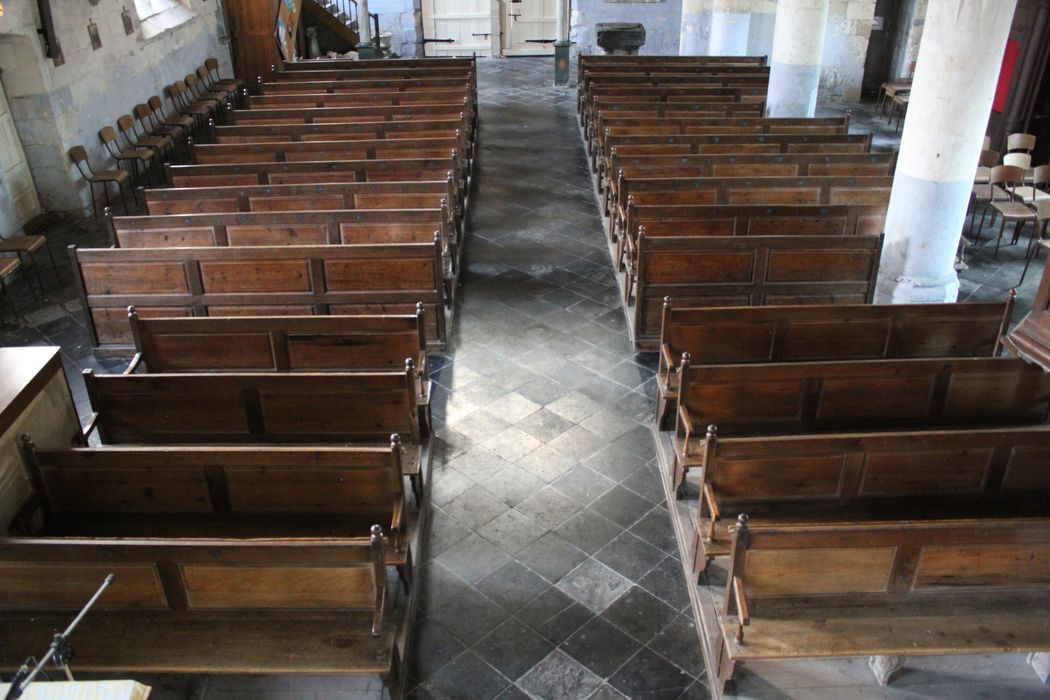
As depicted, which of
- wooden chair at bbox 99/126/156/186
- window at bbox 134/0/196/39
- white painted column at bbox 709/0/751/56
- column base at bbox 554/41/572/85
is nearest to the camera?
wooden chair at bbox 99/126/156/186

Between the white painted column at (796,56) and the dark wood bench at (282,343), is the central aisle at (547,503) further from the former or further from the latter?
the white painted column at (796,56)

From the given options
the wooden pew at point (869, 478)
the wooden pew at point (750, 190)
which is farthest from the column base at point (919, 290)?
the wooden pew at point (869, 478)

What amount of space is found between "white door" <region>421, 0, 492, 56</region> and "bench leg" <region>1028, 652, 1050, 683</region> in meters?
19.1

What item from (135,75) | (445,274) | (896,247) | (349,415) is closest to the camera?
(349,415)

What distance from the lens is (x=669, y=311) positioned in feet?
19.7

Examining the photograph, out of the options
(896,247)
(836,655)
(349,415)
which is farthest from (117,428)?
(896,247)

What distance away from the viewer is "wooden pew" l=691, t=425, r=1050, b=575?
15.1 ft

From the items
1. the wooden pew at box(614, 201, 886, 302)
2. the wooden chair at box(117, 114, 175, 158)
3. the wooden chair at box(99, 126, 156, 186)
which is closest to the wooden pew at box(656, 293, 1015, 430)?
the wooden pew at box(614, 201, 886, 302)

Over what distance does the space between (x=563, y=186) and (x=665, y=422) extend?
6038mm

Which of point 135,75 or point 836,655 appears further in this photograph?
point 135,75

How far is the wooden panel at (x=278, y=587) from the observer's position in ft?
13.2

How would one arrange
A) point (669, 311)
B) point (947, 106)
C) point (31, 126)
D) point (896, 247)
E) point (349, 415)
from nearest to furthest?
1. point (349, 415)
2. point (669, 311)
3. point (947, 106)
4. point (896, 247)
5. point (31, 126)

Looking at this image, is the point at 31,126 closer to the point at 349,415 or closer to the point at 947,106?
the point at 349,415

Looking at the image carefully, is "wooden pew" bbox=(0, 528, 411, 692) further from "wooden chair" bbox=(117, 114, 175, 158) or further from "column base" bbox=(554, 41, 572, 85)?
"column base" bbox=(554, 41, 572, 85)
